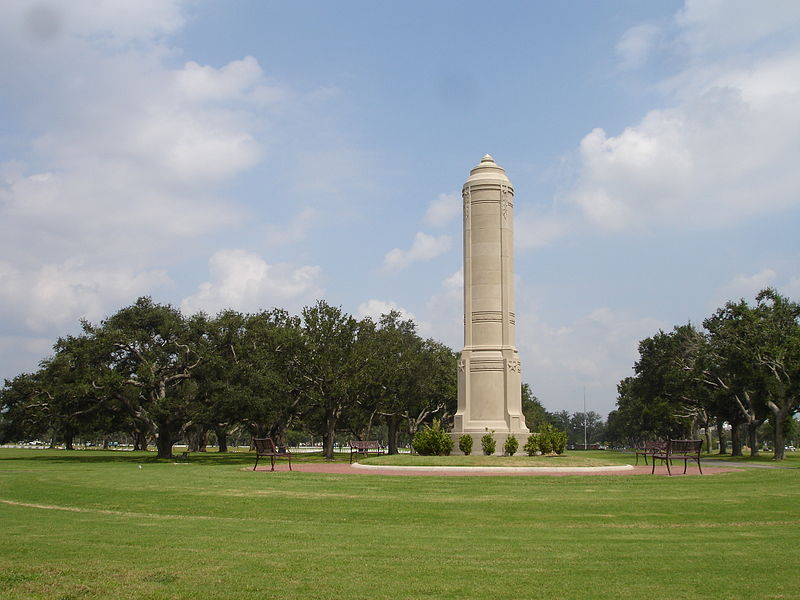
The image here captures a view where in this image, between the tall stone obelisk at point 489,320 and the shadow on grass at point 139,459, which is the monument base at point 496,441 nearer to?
the tall stone obelisk at point 489,320

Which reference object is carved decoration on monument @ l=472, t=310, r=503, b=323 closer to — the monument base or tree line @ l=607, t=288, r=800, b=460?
the monument base

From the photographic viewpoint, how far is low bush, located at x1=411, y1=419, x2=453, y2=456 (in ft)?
122

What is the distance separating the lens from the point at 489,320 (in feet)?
135

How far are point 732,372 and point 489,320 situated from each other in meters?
25.5

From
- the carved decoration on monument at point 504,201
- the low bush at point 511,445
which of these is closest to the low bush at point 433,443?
the low bush at point 511,445

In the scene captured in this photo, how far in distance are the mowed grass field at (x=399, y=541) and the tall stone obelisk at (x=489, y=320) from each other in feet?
57.3

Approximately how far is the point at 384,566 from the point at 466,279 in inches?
1280

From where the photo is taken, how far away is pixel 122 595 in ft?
27.6

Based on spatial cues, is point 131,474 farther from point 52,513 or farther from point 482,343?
point 482,343

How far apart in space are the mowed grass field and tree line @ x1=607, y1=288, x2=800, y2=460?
31.6 meters

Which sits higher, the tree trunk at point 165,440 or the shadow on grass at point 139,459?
the tree trunk at point 165,440

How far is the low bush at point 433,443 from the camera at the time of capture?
3731 centimetres

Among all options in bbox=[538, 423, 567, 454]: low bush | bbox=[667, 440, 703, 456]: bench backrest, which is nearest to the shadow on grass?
bbox=[538, 423, 567, 454]: low bush

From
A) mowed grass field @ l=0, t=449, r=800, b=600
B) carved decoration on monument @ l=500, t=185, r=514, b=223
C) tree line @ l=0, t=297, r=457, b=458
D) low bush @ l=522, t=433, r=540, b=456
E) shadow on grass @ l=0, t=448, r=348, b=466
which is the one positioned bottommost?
shadow on grass @ l=0, t=448, r=348, b=466
